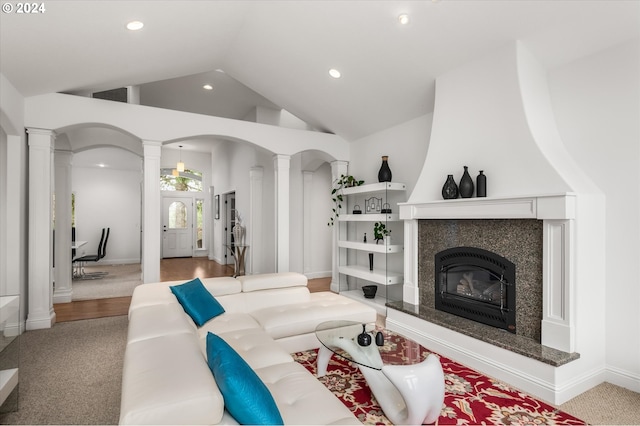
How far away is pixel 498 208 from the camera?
3129mm

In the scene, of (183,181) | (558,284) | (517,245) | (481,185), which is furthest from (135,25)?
(183,181)

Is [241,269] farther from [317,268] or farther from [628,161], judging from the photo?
[628,161]

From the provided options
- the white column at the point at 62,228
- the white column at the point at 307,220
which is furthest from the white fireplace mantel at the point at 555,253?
the white column at the point at 62,228

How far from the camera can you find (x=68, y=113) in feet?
13.7

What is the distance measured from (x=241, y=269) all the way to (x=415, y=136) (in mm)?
4456

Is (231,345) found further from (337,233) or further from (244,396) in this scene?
(337,233)

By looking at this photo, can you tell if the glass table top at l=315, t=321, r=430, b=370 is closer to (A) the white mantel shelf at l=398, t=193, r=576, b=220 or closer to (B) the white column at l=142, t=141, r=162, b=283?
(A) the white mantel shelf at l=398, t=193, r=576, b=220

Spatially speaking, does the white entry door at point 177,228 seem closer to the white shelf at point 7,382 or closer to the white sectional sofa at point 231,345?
the white sectional sofa at point 231,345

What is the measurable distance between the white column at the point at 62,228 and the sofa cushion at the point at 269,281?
3.25 metres

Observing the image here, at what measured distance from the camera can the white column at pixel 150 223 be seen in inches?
178

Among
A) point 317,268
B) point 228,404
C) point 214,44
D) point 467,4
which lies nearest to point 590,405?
point 228,404

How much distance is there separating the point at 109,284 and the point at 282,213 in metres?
3.82

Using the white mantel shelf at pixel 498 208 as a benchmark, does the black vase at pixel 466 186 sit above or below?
above

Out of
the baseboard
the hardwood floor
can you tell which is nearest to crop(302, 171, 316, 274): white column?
the hardwood floor
